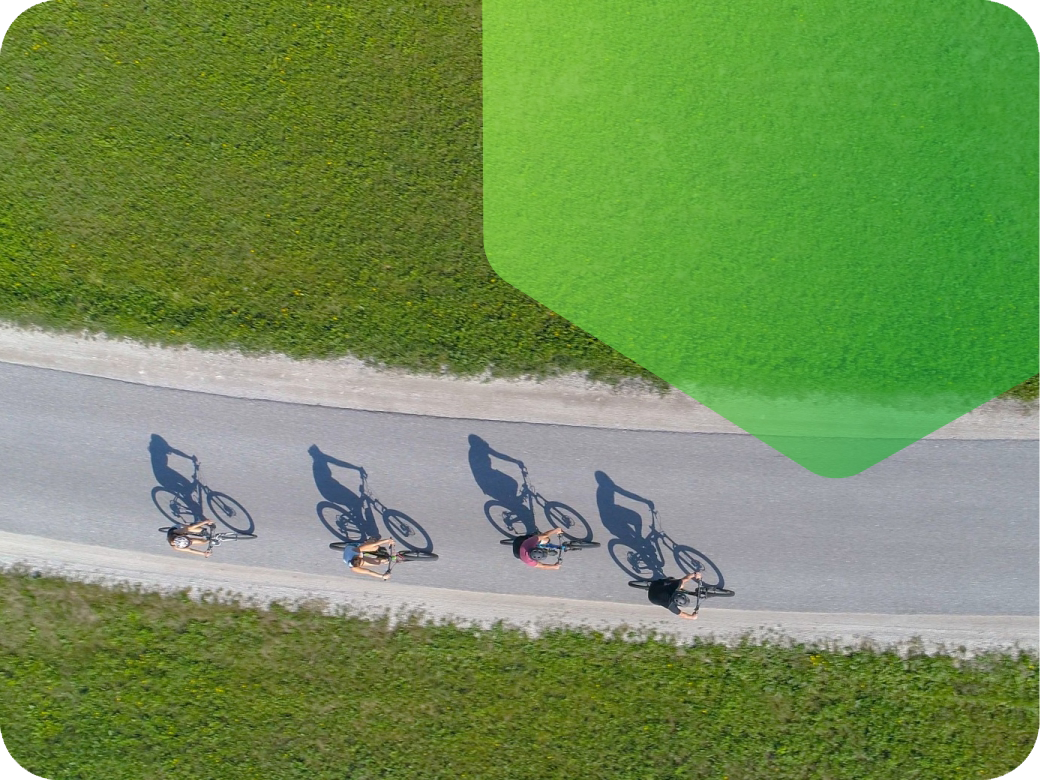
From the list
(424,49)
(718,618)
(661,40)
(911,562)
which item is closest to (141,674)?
(718,618)

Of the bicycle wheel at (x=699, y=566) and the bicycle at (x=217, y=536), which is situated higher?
the bicycle wheel at (x=699, y=566)

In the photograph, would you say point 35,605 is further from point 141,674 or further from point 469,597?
point 469,597

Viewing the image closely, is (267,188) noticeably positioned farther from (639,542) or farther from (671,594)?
(671,594)

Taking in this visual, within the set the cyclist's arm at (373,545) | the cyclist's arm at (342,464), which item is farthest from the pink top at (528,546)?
the cyclist's arm at (342,464)

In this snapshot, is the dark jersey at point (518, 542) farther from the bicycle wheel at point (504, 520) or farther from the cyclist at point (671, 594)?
the cyclist at point (671, 594)

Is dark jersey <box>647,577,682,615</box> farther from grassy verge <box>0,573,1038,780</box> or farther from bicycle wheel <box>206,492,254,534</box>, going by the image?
bicycle wheel <box>206,492,254,534</box>

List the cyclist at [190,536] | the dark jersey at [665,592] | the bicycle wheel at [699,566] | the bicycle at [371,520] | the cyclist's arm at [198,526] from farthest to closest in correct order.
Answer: the bicycle at [371,520]
the bicycle wheel at [699,566]
the cyclist's arm at [198,526]
the cyclist at [190,536]
the dark jersey at [665,592]

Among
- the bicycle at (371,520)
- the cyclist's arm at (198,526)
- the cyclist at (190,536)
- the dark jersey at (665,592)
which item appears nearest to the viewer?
the dark jersey at (665,592)

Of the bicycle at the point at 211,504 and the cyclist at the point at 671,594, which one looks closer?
the cyclist at the point at 671,594
